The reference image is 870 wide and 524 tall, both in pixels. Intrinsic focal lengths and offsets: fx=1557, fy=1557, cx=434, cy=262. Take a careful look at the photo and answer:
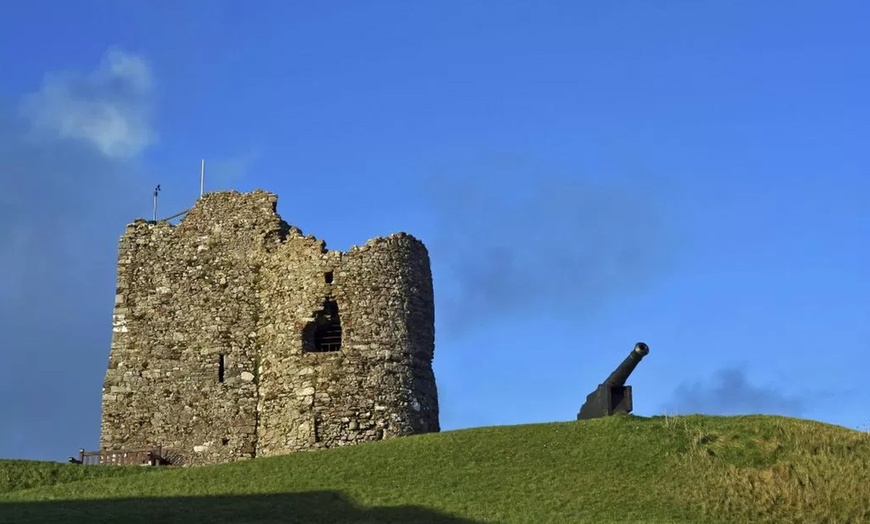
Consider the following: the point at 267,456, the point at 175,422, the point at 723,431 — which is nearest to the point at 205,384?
the point at 175,422

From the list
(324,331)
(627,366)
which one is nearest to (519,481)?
(627,366)

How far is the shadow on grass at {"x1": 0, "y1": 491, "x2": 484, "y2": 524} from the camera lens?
3152cm

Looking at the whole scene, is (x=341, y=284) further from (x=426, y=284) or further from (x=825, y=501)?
(x=825, y=501)

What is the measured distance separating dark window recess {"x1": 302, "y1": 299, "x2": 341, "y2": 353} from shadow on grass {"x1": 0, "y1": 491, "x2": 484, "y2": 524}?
917cm

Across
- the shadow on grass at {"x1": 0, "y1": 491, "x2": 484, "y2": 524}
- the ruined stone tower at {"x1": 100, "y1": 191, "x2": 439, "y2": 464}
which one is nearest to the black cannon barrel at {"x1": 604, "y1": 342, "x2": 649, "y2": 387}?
the ruined stone tower at {"x1": 100, "y1": 191, "x2": 439, "y2": 464}

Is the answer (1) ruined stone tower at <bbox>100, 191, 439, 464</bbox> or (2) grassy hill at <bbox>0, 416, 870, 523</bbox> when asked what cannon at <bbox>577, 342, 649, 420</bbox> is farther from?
(1) ruined stone tower at <bbox>100, 191, 439, 464</bbox>

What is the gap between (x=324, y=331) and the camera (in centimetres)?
4347

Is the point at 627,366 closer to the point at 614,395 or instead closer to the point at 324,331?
the point at 614,395

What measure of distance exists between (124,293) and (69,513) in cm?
1401

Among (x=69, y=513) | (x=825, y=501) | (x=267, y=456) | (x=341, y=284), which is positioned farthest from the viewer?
(x=341, y=284)

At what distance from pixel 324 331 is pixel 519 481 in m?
9.79

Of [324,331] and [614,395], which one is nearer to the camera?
[614,395]

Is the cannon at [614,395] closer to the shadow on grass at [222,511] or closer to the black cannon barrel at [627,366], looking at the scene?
the black cannon barrel at [627,366]

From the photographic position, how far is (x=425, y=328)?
144ft
